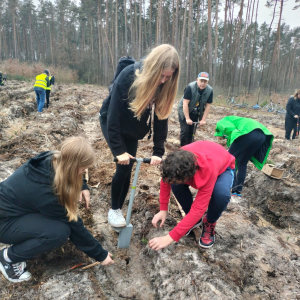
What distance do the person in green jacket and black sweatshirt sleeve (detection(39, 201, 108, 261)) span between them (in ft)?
7.28

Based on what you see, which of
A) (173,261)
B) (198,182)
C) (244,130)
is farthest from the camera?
(244,130)

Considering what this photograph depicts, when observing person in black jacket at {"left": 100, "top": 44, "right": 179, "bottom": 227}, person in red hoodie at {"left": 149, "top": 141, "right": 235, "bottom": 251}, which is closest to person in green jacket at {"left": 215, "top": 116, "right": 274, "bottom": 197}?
person in red hoodie at {"left": 149, "top": 141, "right": 235, "bottom": 251}

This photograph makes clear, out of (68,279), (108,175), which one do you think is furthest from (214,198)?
(108,175)

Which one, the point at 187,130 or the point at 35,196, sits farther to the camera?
the point at 187,130

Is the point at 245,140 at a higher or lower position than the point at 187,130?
higher

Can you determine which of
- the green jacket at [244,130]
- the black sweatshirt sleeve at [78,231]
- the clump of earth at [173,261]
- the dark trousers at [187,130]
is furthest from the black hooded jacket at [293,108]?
the black sweatshirt sleeve at [78,231]

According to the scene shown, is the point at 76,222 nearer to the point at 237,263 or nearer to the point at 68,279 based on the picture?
the point at 68,279

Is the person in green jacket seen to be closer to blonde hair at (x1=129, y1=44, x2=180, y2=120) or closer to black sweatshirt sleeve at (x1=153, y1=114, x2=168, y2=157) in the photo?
black sweatshirt sleeve at (x1=153, y1=114, x2=168, y2=157)

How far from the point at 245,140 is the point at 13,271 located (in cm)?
291

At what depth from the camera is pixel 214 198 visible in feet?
6.95

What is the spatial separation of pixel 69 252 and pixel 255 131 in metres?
2.66

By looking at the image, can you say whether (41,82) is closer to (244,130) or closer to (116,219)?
(244,130)

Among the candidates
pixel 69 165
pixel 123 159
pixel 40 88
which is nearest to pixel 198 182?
pixel 123 159

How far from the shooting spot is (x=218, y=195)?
2.10 m
